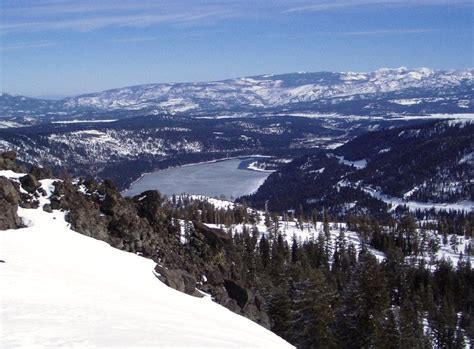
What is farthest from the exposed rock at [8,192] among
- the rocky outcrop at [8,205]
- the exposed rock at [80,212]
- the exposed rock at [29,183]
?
the exposed rock at [80,212]

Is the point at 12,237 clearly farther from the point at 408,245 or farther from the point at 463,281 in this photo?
the point at 408,245

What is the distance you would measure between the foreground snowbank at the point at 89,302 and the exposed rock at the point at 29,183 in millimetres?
3109

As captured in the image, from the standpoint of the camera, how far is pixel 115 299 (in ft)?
78.8

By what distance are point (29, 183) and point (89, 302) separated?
21.7 meters

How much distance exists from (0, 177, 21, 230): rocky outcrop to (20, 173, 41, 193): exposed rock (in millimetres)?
2361

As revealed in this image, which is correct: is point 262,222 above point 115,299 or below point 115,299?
below

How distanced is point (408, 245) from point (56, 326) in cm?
11350

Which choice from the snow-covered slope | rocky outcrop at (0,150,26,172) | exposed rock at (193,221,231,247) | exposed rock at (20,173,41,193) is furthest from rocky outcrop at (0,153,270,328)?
exposed rock at (193,221,231,247)

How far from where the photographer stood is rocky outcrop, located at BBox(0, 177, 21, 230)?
33719 millimetres

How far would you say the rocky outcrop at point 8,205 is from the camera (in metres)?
33.7

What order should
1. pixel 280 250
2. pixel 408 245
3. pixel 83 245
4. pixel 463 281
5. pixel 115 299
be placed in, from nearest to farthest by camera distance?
1. pixel 115 299
2. pixel 83 245
3. pixel 463 281
4. pixel 280 250
5. pixel 408 245

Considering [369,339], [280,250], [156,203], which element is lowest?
[280,250]

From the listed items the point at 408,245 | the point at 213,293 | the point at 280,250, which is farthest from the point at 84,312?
the point at 408,245

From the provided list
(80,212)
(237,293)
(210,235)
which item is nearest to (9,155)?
(80,212)
